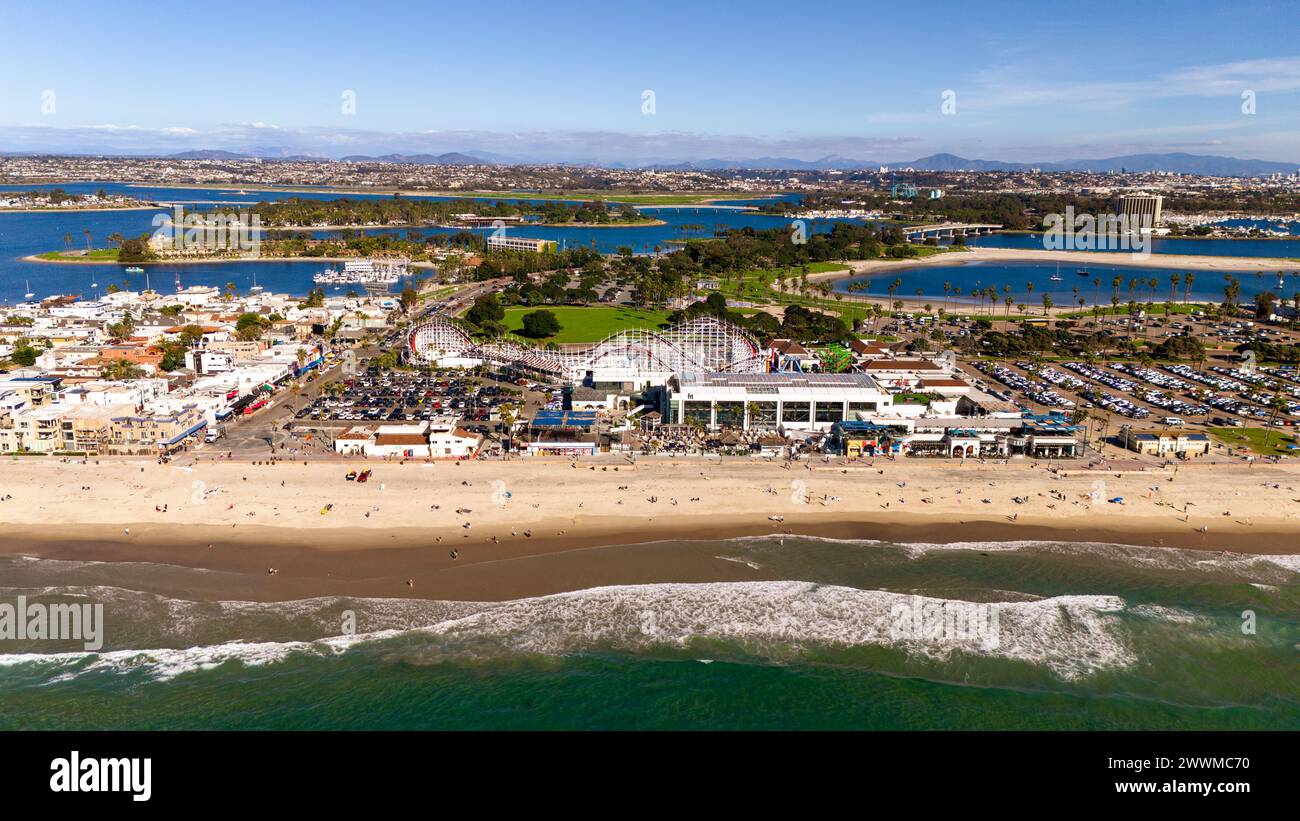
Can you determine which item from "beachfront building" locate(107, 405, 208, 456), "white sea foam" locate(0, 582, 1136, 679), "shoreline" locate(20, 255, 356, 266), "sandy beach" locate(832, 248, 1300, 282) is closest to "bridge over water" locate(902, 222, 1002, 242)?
"sandy beach" locate(832, 248, 1300, 282)

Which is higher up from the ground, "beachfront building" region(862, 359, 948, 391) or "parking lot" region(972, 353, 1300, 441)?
"beachfront building" region(862, 359, 948, 391)

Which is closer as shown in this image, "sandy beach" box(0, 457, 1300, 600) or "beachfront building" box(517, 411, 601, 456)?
"sandy beach" box(0, 457, 1300, 600)

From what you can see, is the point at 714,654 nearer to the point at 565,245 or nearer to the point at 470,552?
the point at 470,552

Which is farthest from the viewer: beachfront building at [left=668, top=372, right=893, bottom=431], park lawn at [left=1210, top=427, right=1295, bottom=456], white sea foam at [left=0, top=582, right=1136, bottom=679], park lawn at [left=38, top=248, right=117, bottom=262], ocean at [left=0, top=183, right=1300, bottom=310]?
park lawn at [left=38, top=248, right=117, bottom=262]

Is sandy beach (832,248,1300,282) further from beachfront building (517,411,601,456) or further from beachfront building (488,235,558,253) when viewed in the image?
beachfront building (517,411,601,456)

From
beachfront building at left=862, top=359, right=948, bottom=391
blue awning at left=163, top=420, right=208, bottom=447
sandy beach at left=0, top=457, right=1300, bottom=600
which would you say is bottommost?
sandy beach at left=0, top=457, right=1300, bottom=600

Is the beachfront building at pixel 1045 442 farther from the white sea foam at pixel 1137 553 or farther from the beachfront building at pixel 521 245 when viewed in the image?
the beachfront building at pixel 521 245

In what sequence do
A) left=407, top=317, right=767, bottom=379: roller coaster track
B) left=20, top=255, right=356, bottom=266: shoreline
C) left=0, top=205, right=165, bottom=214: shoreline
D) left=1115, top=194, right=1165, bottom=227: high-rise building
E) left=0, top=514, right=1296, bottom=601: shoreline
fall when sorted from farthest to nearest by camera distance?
1. left=0, top=205, right=165, bottom=214: shoreline
2. left=1115, top=194, right=1165, bottom=227: high-rise building
3. left=20, top=255, right=356, bottom=266: shoreline
4. left=407, top=317, right=767, bottom=379: roller coaster track
5. left=0, top=514, right=1296, bottom=601: shoreline
